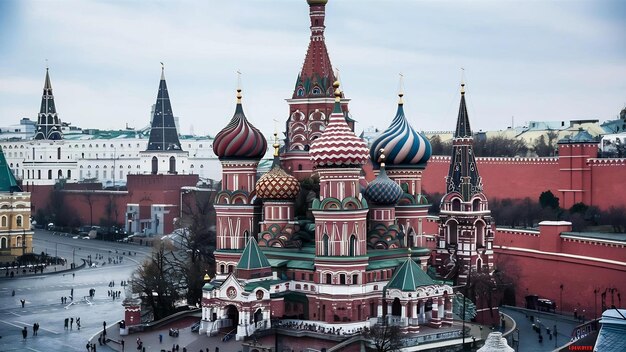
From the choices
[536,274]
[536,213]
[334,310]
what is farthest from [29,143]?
[334,310]

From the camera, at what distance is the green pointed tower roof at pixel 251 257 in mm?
26984

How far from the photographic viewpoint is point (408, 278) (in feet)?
89.8

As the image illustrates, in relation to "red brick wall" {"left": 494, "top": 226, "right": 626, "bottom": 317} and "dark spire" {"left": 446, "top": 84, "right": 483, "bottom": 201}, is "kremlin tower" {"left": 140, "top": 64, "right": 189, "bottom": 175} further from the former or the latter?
"dark spire" {"left": 446, "top": 84, "right": 483, "bottom": 201}

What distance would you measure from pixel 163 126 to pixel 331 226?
41.2 meters

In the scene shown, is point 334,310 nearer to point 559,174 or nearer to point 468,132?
point 468,132

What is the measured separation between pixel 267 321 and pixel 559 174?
20539 millimetres

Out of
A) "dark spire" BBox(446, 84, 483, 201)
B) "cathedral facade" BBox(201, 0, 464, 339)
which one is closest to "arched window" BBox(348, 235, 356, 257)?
"cathedral facade" BBox(201, 0, 464, 339)

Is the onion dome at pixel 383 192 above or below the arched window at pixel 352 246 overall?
above

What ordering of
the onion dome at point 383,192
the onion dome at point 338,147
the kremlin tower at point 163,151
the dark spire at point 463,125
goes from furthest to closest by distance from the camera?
the kremlin tower at point 163,151
the dark spire at point 463,125
the onion dome at point 383,192
the onion dome at point 338,147

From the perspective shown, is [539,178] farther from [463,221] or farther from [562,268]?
[463,221]

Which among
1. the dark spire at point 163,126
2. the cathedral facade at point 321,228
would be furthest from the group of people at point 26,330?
the dark spire at point 163,126

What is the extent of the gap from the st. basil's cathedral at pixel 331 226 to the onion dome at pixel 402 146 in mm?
32

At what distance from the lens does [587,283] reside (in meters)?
33.5

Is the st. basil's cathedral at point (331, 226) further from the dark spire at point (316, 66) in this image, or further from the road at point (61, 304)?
the road at point (61, 304)
